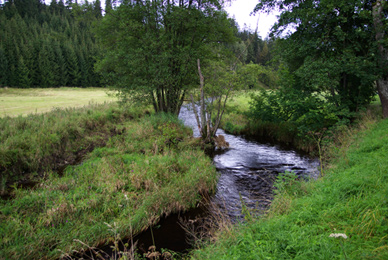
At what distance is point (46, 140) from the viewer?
973 centimetres

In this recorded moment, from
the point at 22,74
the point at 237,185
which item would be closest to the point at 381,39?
the point at 237,185

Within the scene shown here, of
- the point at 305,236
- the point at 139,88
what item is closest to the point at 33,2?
the point at 139,88

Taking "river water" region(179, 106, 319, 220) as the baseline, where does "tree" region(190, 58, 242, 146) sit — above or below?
above

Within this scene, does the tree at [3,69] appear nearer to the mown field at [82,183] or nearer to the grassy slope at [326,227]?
the mown field at [82,183]

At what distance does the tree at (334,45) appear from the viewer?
9.80m

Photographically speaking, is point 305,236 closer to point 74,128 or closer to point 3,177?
point 3,177

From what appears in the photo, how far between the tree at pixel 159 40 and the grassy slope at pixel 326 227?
35.4 feet

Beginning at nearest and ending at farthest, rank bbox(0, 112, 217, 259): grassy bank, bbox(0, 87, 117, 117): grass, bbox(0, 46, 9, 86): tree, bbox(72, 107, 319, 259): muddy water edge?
bbox(0, 112, 217, 259): grassy bank
bbox(72, 107, 319, 259): muddy water edge
bbox(0, 87, 117, 117): grass
bbox(0, 46, 9, 86): tree

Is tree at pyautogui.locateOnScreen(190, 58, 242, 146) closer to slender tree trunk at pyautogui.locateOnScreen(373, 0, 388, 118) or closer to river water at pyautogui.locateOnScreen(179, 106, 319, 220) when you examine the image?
river water at pyautogui.locateOnScreen(179, 106, 319, 220)

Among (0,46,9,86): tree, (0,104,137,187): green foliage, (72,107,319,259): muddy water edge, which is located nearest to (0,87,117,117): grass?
(0,104,137,187): green foliage

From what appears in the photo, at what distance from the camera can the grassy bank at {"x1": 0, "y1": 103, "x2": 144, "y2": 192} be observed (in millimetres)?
8086

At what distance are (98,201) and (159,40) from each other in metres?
10.6

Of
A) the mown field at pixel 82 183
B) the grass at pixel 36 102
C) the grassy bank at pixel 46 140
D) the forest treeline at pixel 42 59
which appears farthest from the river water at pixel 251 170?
the forest treeline at pixel 42 59

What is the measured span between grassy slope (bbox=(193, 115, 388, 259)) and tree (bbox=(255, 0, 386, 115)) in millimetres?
6783
